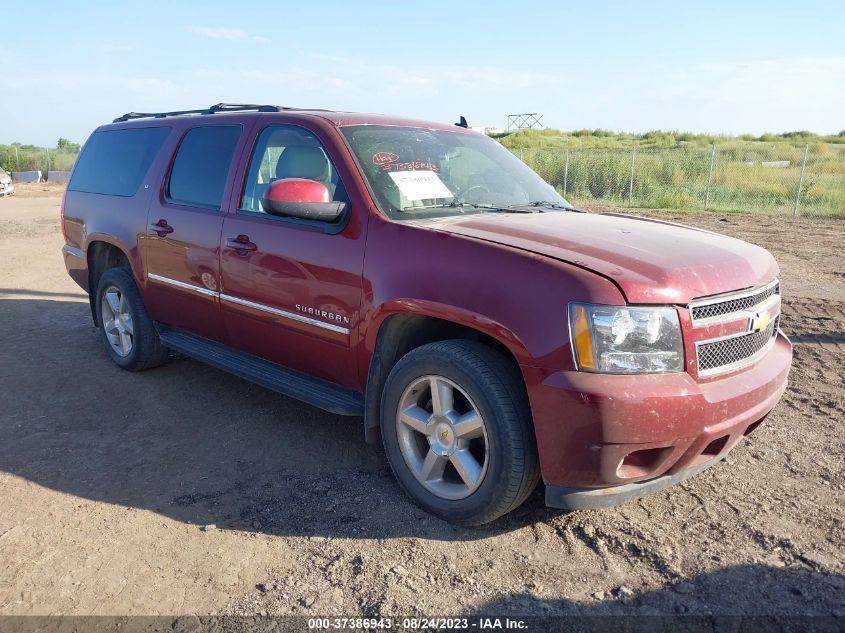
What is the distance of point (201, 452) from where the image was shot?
13.2ft

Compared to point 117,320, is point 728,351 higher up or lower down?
higher up

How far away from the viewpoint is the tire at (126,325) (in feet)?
17.1

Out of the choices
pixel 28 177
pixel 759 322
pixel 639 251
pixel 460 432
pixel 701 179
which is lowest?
pixel 28 177

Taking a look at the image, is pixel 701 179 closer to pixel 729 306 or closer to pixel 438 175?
pixel 438 175

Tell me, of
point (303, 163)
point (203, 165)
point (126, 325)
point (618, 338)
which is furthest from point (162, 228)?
point (618, 338)

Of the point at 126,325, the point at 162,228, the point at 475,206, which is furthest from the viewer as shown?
the point at 126,325

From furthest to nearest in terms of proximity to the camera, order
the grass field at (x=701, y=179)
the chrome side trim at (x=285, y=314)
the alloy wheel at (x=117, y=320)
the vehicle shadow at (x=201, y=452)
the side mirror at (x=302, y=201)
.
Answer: the grass field at (x=701, y=179), the alloy wheel at (x=117, y=320), the chrome side trim at (x=285, y=314), the side mirror at (x=302, y=201), the vehicle shadow at (x=201, y=452)

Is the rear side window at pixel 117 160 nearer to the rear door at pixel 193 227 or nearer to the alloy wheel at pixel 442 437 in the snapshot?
the rear door at pixel 193 227

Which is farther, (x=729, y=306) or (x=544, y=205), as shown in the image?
(x=544, y=205)

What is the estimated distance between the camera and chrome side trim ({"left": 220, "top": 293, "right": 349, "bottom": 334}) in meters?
3.58

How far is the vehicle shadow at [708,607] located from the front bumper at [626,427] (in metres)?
0.39

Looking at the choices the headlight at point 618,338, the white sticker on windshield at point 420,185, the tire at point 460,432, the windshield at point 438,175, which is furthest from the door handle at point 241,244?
the headlight at point 618,338

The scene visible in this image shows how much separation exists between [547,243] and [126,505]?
2440 mm

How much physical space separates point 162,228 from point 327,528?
2.60 metres
